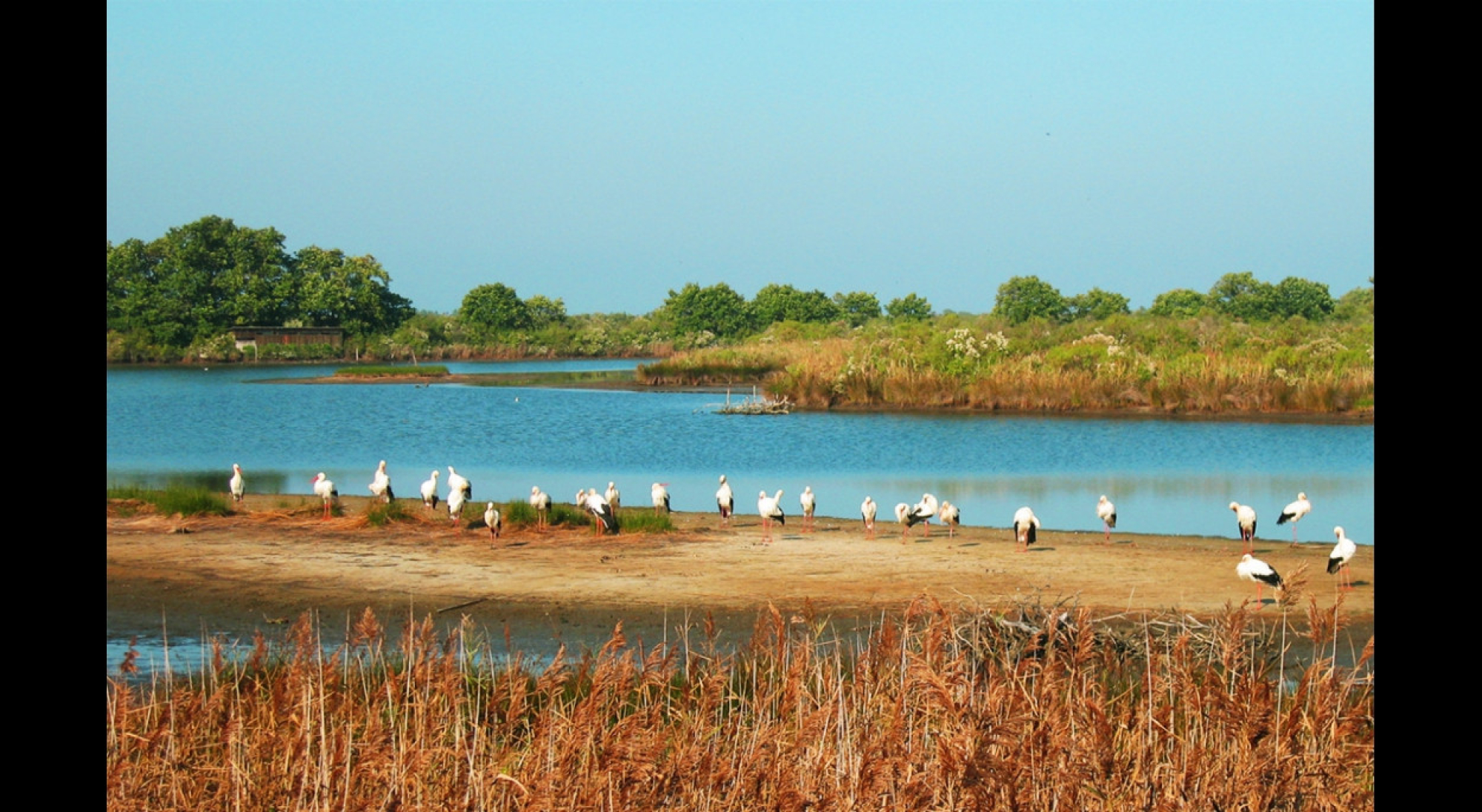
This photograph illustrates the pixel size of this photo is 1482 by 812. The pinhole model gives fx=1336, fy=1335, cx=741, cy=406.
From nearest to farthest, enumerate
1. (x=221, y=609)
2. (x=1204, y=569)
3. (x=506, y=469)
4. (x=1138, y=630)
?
(x=1138, y=630) → (x=221, y=609) → (x=1204, y=569) → (x=506, y=469)

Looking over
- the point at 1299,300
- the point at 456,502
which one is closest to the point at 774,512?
the point at 456,502

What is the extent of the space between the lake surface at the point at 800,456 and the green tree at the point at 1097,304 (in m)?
44.9

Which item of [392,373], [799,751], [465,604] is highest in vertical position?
[392,373]

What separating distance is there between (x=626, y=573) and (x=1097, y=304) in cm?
7909

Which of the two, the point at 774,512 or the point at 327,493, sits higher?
the point at 327,493

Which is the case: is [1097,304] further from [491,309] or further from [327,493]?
[327,493]

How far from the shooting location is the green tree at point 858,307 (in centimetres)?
11869

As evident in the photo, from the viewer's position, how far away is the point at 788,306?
114 m

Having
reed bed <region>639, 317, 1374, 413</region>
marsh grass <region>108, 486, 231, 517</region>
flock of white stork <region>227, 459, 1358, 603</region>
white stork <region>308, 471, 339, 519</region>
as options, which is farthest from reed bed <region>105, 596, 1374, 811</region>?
reed bed <region>639, 317, 1374, 413</region>

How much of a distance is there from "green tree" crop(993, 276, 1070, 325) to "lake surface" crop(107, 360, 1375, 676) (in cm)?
4874
